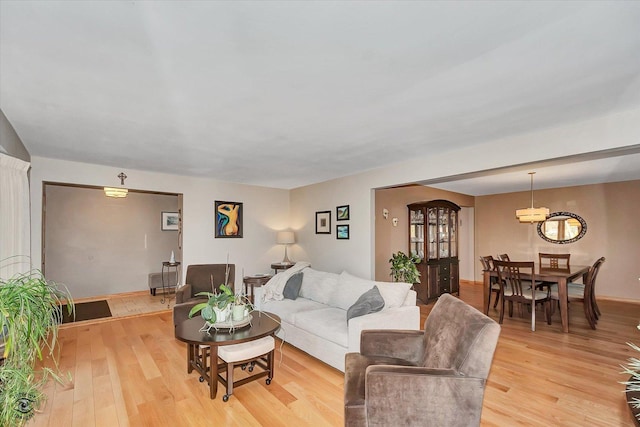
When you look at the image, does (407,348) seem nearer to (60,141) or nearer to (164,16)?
(164,16)

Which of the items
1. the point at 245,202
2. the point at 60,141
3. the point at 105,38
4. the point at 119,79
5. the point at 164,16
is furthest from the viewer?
the point at 245,202

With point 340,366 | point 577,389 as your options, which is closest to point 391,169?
point 340,366

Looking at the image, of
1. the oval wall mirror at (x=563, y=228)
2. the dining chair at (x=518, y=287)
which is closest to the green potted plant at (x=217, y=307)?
the dining chair at (x=518, y=287)

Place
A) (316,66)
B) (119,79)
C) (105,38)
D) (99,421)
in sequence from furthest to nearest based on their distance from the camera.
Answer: (99,421) → (119,79) → (316,66) → (105,38)

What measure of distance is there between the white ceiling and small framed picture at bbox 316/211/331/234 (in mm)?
2510

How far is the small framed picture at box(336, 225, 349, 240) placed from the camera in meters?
5.38

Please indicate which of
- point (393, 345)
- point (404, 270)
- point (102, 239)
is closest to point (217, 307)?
point (393, 345)

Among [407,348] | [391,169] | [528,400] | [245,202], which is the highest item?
[391,169]

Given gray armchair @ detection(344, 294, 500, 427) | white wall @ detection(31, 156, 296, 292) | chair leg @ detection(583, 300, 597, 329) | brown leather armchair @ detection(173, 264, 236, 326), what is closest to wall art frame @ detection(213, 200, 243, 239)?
white wall @ detection(31, 156, 296, 292)

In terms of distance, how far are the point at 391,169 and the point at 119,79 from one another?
3504mm

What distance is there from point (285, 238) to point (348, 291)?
9.44 ft

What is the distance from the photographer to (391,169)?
4.57 metres

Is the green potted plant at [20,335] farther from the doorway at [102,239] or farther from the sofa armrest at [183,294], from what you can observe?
the doorway at [102,239]

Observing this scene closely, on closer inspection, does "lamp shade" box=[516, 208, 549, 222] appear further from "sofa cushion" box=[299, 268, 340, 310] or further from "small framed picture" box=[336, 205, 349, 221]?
"sofa cushion" box=[299, 268, 340, 310]
